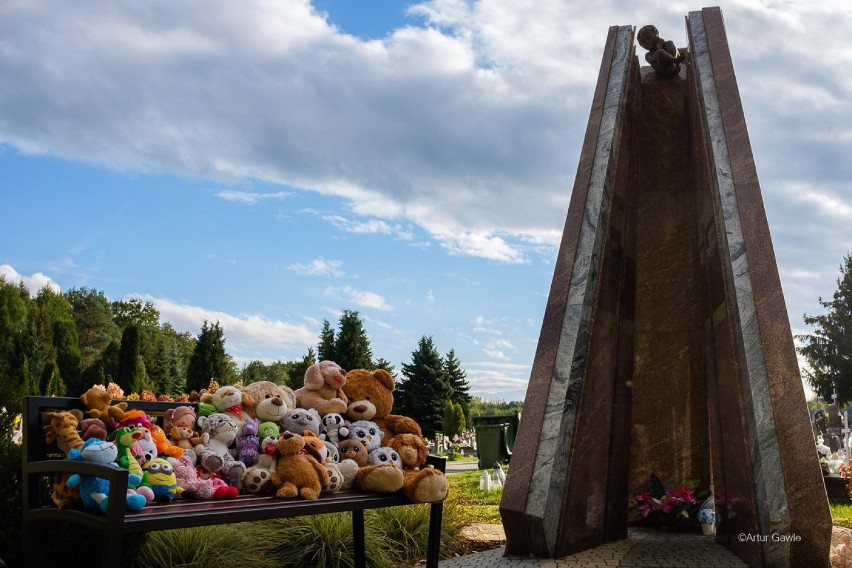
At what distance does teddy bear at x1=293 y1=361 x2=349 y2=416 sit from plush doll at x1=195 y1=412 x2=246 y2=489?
0.58m

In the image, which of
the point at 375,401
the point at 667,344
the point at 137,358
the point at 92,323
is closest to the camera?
the point at 375,401

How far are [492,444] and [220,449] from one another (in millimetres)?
10636

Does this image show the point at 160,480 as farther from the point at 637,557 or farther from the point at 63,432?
the point at 637,557

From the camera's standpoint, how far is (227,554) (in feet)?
14.9

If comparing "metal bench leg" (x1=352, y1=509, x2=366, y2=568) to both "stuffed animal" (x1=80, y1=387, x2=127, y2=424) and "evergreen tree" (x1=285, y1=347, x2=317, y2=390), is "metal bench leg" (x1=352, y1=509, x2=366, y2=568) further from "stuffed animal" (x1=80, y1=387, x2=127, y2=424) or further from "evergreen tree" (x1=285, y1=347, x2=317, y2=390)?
"evergreen tree" (x1=285, y1=347, x2=317, y2=390)

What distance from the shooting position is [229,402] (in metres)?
3.75

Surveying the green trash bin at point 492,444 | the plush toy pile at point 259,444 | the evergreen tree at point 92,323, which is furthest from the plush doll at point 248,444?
the evergreen tree at point 92,323

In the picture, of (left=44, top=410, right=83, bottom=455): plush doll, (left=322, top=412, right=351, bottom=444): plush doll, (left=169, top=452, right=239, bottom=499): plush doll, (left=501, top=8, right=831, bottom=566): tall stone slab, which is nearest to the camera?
(left=44, top=410, right=83, bottom=455): plush doll

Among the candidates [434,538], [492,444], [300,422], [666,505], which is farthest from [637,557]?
[492,444]

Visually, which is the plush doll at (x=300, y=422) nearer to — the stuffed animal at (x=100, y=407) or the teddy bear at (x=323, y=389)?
the teddy bear at (x=323, y=389)

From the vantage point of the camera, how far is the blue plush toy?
2812mm

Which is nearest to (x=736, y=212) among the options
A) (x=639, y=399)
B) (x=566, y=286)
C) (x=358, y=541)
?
(x=566, y=286)

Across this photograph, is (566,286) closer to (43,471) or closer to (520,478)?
(520,478)

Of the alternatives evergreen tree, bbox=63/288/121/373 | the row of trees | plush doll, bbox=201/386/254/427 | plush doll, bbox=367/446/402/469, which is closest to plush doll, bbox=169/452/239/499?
plush doll, bbox=201/386/254/427
